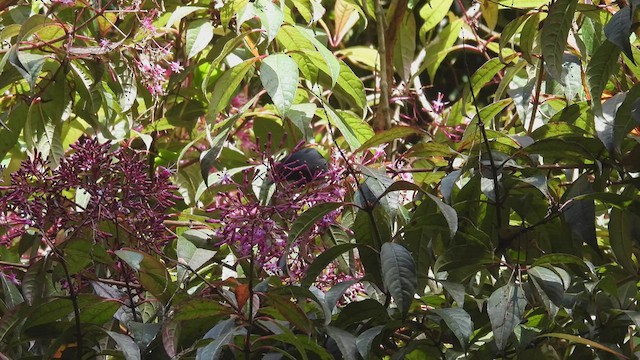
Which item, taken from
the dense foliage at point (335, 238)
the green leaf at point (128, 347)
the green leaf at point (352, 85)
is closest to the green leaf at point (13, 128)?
the dense foliage at point (335, 238)

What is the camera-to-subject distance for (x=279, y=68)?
1.04 m

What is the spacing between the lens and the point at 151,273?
86 centimetres

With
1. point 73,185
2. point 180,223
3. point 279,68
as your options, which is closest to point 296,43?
point 279,68

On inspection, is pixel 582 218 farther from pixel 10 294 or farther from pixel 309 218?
pixel 10 294

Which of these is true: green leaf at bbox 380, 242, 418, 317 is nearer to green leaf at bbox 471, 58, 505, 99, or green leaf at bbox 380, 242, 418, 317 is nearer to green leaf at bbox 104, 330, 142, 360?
green leaf at bbox 104, 330, 142, 360

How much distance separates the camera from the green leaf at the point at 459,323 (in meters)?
0.77

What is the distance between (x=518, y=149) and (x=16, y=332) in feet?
1.69

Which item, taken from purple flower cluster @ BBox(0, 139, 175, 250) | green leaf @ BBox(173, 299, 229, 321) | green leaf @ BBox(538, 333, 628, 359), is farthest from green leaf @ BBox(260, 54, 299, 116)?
green leaf @ BBox(538, 333, 628, 359)

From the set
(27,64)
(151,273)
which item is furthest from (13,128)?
(151,273)

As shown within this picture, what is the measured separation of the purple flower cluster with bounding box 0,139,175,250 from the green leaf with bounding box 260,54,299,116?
0.15m

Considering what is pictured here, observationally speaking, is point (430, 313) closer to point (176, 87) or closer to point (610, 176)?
point (610, 176)

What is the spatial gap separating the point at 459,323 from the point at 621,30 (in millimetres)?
293

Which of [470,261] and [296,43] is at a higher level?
[296,43]

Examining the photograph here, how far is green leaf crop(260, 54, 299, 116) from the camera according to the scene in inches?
39.7
